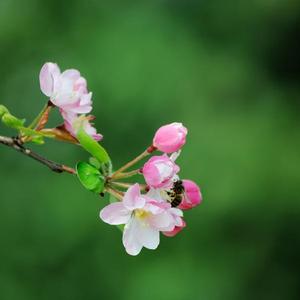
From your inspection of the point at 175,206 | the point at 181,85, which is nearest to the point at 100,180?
the point at 175,206

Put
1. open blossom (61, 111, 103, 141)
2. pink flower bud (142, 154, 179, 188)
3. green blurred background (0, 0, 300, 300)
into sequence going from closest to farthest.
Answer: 1. pink flower bud (142, 154, 179, 188)
2. open blossom (61, 111, 103, 141)
3. green blurred background (0, 0, 300, 300)

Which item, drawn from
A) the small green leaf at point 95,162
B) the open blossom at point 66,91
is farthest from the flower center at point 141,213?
the open blossom at point 66,91

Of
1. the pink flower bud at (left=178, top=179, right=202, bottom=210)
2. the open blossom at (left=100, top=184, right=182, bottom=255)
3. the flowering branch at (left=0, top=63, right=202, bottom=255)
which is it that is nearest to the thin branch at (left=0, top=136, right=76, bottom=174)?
the flowering branch at (left=0, top=63, right=202, bottom=255)

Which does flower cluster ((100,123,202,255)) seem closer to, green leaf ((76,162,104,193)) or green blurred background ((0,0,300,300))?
green leaf ((76,162,104,193))

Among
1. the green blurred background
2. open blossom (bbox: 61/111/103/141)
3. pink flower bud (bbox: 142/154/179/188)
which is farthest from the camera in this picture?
the green blurred background

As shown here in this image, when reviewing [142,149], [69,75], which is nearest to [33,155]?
[69,75]

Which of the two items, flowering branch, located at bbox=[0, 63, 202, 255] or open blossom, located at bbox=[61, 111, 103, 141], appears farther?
open blossom, located at bbox=[61, 111, 103, 141]

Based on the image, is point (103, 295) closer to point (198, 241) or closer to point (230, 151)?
point (198, 241)
